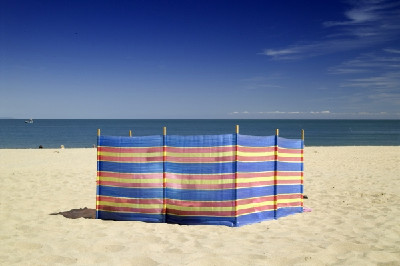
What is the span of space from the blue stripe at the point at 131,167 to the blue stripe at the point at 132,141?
41 centimetres

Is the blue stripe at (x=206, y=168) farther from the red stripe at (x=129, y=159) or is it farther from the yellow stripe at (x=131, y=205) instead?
the yellow stripe at (x=131, y=205)

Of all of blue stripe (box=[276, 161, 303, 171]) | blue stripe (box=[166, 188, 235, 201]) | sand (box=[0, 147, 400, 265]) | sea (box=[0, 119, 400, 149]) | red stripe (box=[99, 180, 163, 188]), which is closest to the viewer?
sand (box=[0, 147, 400, 265])

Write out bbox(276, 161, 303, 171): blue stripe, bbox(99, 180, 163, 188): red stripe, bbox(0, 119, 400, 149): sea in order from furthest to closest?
bbox(0, 119, 400, 149): sea → bbox(276, 161, 303, 171): blue stripe → bbox(99, 180, 163, 188): red stripe

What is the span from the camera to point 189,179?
24.0 feet

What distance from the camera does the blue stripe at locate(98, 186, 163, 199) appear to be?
7508 millimetres

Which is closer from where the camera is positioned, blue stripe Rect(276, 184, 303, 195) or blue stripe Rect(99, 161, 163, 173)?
blue stripe Rect(99, 161, 163, 173)

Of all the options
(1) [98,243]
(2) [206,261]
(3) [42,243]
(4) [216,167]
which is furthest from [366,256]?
(3) [42,243]

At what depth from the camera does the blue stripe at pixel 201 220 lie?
285 inches

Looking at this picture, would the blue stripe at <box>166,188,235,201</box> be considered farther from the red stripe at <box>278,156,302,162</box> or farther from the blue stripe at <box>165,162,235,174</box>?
the red stripe at <box>278,156,302,162</box>

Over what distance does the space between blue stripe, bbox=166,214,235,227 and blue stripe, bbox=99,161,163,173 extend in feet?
3.48

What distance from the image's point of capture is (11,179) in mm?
13414

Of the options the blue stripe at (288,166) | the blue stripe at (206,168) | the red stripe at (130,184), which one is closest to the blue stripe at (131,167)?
the red stripe at (130,184)

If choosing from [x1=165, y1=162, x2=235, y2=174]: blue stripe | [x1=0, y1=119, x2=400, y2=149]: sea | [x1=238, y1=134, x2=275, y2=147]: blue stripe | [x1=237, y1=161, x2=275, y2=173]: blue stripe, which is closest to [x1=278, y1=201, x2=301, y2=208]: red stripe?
[x1=237, y1=161, x2=275, y2=173]: blue stripe

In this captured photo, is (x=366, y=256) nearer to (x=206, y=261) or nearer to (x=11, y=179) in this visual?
(x=206, y=261)
